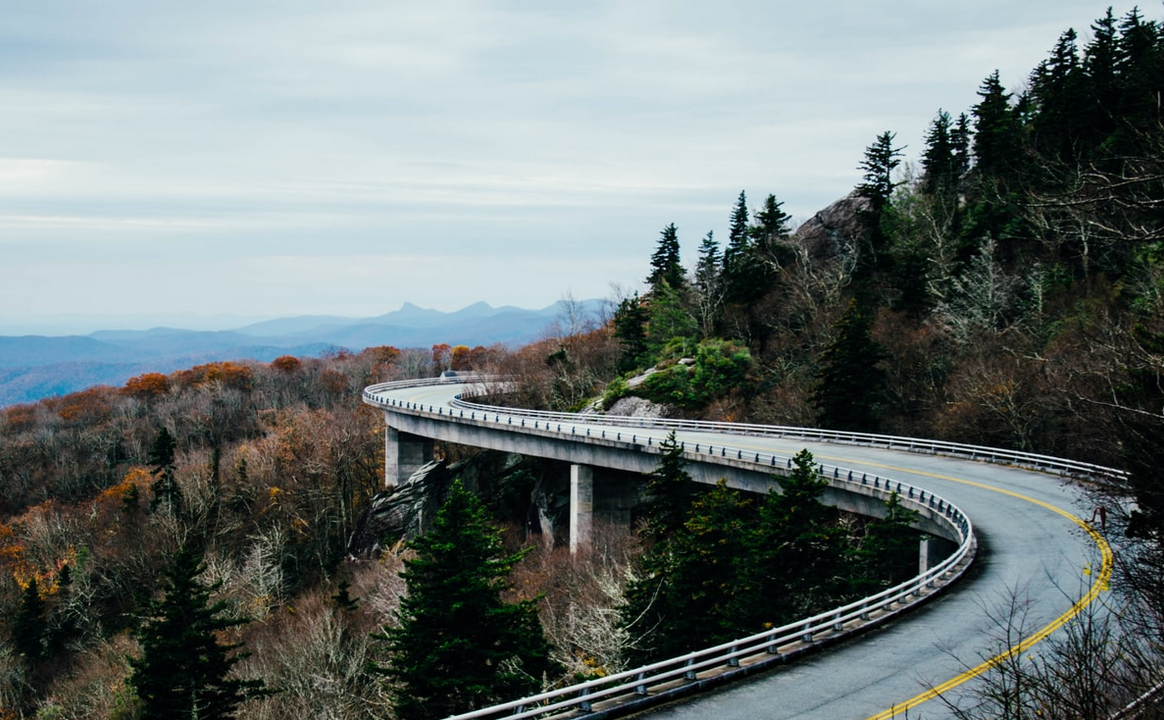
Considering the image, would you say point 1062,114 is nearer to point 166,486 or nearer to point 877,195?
point 877,195

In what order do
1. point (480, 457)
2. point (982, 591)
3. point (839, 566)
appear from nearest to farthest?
point (982, 591) → point (839, 566) → point (480, 457)

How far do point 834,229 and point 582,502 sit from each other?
3601 centimetres

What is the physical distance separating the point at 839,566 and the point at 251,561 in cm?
4578

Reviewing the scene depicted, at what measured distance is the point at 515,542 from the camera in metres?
60.4

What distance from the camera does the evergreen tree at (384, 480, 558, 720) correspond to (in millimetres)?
21141

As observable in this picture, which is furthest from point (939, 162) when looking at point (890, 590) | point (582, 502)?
point (890, 590)

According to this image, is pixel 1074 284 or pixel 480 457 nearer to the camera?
pixel 1074 284

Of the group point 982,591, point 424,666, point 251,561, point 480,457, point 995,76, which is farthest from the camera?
point 995,76

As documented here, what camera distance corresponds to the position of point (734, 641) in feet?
57.3

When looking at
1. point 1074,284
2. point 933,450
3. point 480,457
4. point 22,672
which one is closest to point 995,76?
point 1074,284

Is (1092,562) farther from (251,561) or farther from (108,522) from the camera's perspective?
(108,522)

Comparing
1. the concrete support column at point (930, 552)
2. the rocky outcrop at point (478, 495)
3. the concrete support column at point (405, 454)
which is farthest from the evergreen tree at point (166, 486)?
the concrete support column at point (930, 552)

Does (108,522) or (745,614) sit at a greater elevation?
(745,614)

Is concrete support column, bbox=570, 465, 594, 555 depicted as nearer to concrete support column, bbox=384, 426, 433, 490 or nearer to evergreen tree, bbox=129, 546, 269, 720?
concrete support column, bbox=384, 426, 433, 490
